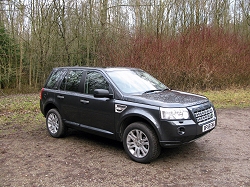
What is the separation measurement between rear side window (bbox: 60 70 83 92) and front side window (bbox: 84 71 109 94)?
29cm

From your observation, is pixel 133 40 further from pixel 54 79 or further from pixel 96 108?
pixel 96 108

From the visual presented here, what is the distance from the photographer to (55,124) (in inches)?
240

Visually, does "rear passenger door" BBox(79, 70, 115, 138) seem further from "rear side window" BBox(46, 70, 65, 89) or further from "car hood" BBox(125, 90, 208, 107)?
"rear side window" BBox(46, 70, 65, 89)

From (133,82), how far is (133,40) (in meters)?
10.2

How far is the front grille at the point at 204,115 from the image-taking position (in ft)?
14.1

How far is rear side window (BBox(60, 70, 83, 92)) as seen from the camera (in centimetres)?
561

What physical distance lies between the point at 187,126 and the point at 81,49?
17027 mm

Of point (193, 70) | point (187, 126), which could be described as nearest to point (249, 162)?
point (187, 126)

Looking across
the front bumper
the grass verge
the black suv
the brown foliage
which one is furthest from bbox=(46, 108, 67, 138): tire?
the brown foliage

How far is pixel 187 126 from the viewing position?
411 cm

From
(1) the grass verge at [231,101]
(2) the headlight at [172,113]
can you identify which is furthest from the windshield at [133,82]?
(1) the grass verge at [231,101]

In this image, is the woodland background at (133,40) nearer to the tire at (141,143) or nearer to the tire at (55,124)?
the tire at (55,124)

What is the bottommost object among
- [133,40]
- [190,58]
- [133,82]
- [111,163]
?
[111,163]

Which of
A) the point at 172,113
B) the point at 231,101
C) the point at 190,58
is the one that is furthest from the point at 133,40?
the point at 172,113
